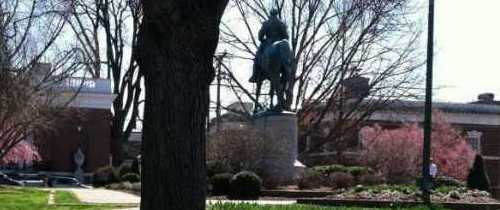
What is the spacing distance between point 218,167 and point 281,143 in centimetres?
235

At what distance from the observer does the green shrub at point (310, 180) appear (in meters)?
29.1

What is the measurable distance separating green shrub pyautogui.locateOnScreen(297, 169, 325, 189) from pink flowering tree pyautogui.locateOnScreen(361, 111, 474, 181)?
402 inches

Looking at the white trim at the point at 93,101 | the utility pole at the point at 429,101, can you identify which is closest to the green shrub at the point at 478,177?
the utility pole at the point at 429,101

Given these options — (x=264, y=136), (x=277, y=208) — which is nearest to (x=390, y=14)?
(x=264, y=136)

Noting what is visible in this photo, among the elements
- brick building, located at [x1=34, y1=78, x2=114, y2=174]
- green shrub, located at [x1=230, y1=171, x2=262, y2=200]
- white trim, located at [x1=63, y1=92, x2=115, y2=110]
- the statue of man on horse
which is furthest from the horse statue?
white trim, located at [x1=63, y1=92, x2=115, y2=110]

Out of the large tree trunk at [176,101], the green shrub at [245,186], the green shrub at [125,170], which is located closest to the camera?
the large tree trunk at [176,101]

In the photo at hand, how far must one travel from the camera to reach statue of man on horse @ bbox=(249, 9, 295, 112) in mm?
29156

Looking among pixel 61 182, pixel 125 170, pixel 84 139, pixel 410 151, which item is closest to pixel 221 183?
pixel 125 170

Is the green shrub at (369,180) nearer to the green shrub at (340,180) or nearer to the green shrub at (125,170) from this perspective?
the green shrub at (340,180)

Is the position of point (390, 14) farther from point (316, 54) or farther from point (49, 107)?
point (49, 107)

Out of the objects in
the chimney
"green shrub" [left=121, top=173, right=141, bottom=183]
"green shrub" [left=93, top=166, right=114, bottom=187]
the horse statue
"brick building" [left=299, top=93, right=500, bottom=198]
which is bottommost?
"green shrub" [left=93, top=166, right=114, bottom=187]

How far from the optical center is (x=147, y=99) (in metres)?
7.11

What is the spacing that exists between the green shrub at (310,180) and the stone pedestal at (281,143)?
390 mm

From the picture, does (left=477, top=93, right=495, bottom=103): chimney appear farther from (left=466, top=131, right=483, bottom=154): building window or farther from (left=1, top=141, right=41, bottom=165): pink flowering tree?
(left=1, top=141, right=41, bottom=165): pink flowering tree
